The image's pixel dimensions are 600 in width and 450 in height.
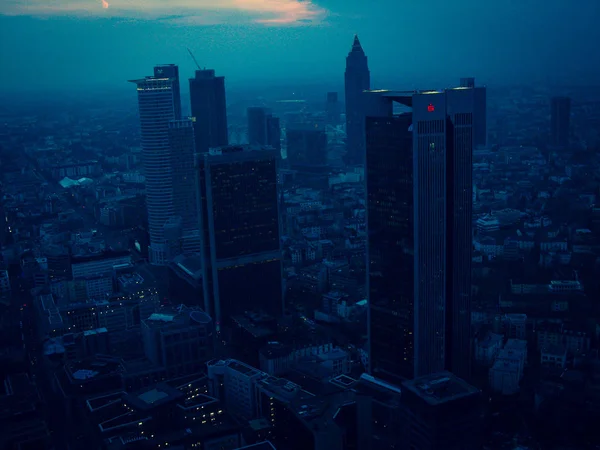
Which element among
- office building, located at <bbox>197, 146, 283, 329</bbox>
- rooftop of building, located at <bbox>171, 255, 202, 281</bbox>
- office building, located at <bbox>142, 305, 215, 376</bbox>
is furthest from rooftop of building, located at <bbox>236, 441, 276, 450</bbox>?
rooftop of building, located at <bbox>171, 255, 202, 281</bbox>

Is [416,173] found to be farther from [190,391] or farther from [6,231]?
[6,231]

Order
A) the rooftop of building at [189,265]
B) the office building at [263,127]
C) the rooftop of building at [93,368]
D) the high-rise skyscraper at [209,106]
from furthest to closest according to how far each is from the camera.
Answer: the office building at [263,127] → the high-rise skyscraper at [209,106] → the rooftop of building at [189,265] → the rooftop of building at [93,368]

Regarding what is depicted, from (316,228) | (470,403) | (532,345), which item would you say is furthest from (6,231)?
(470,403)

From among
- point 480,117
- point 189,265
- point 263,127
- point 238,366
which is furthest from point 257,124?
point 238,366

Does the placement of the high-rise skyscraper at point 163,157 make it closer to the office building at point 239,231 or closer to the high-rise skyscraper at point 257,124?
the office building at point 239,231

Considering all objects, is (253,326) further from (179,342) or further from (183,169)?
(183,169)

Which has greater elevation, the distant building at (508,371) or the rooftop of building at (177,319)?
the rooftop of building at (177,319)

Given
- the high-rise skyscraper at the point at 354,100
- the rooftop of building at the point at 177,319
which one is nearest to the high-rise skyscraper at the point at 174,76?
the high-rise skyscraper at the point at 354,100
